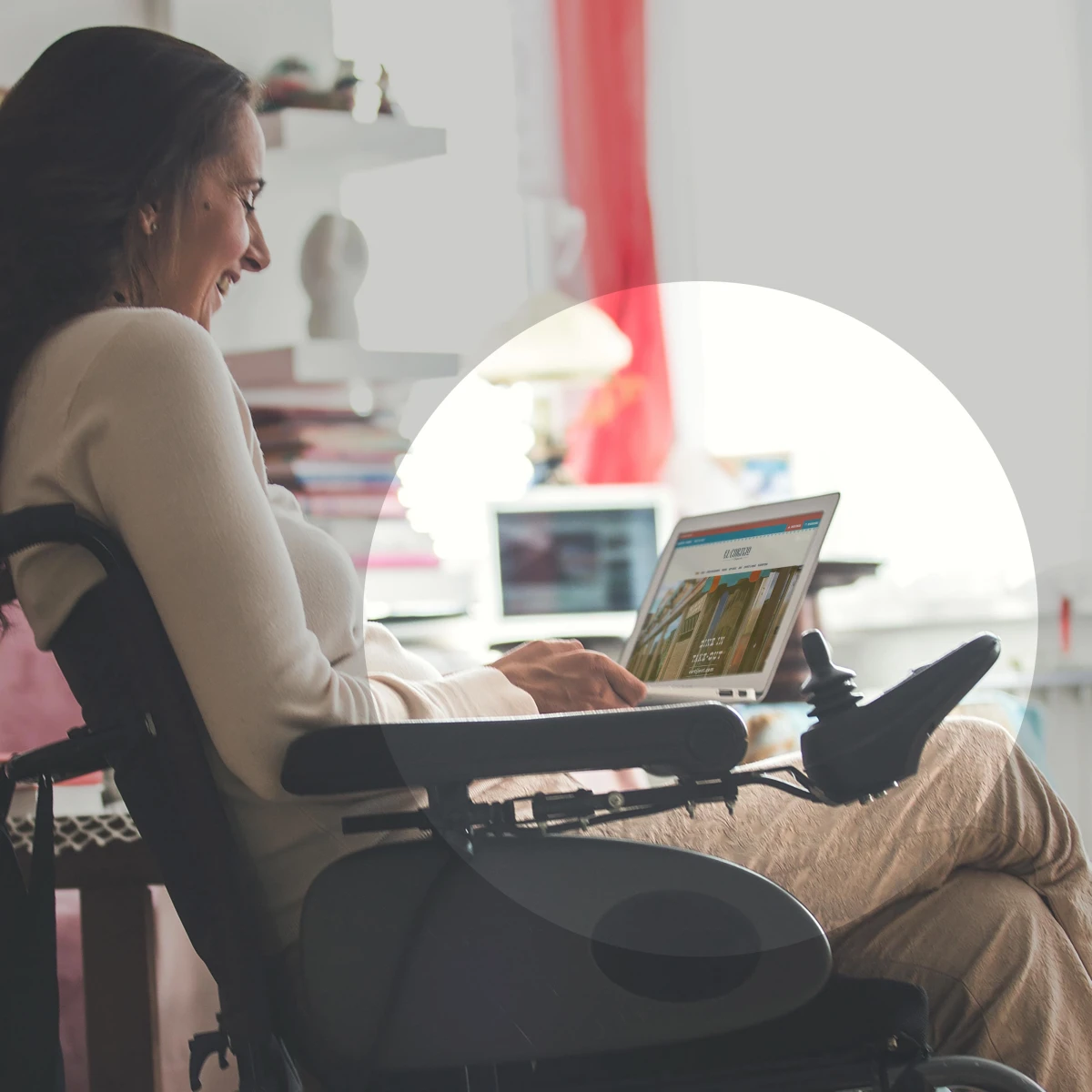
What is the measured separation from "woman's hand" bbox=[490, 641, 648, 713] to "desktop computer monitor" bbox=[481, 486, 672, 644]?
37 mm

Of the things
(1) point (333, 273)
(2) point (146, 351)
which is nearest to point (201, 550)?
(2) point (146, 351)

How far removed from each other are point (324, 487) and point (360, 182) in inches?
24.8

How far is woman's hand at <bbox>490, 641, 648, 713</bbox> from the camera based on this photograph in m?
0.71

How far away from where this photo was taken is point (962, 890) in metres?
0.66

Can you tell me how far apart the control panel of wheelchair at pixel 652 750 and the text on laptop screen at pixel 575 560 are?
21 cm

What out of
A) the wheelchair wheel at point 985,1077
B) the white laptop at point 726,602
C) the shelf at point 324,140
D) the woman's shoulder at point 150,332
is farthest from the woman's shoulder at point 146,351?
the shelf at point 324,140

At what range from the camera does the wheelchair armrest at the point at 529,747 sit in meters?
0.53

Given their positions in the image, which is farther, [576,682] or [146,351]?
[576,682]

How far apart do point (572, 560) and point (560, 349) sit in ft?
0.56

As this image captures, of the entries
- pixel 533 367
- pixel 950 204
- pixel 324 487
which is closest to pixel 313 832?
pixel 533 367

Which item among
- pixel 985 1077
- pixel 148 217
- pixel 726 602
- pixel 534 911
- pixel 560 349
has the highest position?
pixel 148 217

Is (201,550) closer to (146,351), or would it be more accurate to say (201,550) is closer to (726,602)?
(146,351)

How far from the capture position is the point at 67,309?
0.74 metres

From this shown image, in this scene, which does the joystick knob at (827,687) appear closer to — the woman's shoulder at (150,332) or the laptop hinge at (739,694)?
the laptop hinge at (739,694)
